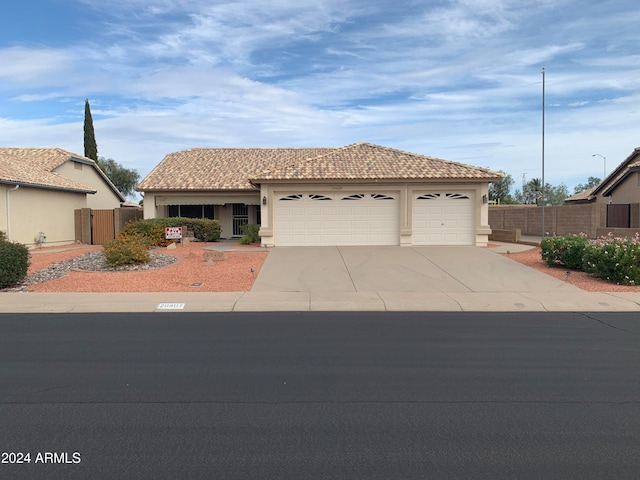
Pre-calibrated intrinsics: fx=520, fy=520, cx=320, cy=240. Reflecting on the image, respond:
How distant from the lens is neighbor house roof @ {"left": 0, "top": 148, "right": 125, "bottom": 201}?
22.1 metres

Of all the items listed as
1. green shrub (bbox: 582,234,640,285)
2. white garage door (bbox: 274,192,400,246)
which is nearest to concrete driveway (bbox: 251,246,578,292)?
white garage door (bbox: 274,192,400,246)

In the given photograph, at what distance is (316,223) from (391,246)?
327 centimetres

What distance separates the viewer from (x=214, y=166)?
100 ft

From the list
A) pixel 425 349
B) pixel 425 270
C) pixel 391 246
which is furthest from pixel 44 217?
pixel 425 349

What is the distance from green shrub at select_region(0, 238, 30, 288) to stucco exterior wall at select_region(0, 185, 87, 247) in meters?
8.47

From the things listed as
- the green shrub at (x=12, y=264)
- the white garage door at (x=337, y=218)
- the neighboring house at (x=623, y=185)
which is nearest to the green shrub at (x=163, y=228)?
the white garage door at (x=337, y=218)

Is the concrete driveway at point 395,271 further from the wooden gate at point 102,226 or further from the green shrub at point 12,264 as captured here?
the wooden gate at point 102,226

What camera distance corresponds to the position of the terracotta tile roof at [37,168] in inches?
869

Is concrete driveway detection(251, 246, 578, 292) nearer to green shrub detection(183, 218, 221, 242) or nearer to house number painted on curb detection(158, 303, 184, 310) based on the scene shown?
house number painted on curb detection(158, 303, 184, 310)

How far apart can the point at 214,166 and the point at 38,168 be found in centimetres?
914

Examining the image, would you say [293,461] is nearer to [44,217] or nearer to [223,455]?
[223,455]

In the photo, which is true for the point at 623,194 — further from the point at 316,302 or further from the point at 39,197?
the point at 39,197

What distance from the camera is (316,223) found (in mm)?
21844

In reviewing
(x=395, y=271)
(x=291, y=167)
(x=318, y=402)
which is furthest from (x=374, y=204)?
(x=318, y=402)
